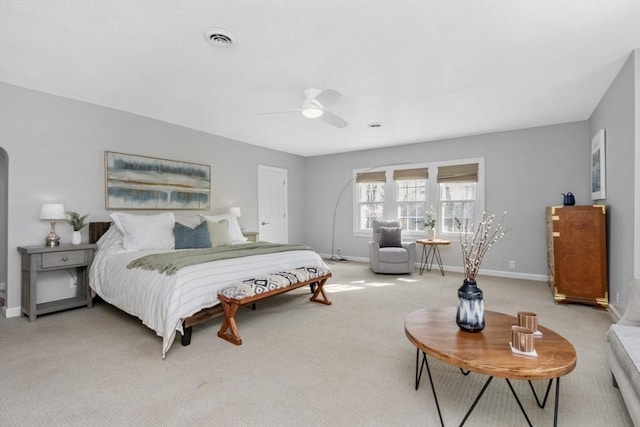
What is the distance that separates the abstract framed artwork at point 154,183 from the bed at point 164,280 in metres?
0.53

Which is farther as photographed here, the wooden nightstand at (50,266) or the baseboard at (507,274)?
the baseboard at (507,274)

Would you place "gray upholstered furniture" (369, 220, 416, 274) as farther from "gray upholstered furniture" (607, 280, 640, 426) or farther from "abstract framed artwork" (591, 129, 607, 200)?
"gray upholstered furniture" (607, 280, 640, 426)

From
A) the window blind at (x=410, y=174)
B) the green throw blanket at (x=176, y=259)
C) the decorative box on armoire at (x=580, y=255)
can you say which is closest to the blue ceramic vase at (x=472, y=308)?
the green throw blanket at (x=176, y=259)

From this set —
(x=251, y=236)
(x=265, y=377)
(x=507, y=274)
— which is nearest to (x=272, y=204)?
(x=251, y=236)

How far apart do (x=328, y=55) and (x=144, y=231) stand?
9.51ft

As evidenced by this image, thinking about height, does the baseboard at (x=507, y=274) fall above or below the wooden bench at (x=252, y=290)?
below

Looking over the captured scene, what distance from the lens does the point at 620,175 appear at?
10.1 feet

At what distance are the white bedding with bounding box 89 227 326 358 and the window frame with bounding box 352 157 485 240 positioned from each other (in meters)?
3.30

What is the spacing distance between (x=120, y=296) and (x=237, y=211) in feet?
8.75

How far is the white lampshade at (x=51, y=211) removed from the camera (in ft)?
11.0

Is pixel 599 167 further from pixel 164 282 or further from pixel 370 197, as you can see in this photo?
pixel 164 282

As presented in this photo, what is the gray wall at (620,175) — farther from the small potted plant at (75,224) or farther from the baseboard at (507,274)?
the small potted plant at (75,224)

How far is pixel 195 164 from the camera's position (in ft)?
16.6

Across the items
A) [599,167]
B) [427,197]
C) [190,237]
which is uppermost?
[599,167]
